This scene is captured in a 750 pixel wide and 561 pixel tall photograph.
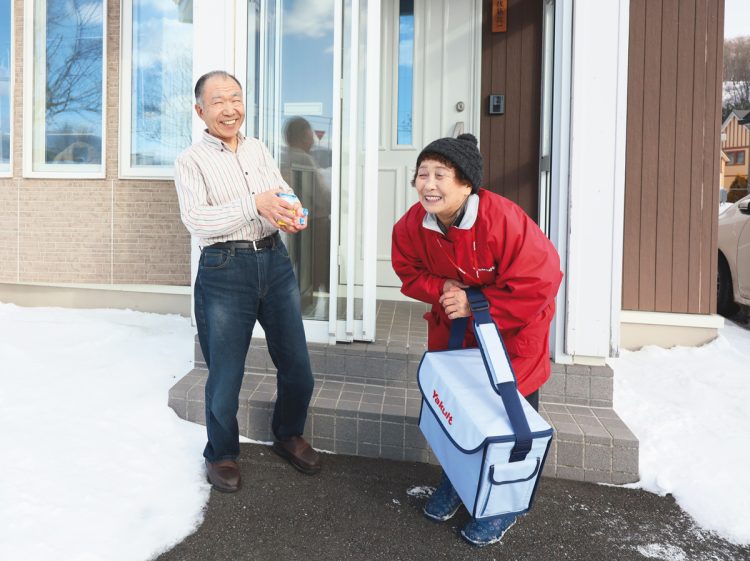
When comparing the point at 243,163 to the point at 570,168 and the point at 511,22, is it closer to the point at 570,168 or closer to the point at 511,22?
the point at 570,168

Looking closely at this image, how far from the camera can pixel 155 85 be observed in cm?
492

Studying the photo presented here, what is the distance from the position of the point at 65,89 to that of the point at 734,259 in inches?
250

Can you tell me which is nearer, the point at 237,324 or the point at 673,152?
the point at 237,324

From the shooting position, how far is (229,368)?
85.0 inches

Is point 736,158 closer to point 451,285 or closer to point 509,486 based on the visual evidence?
point 451,285

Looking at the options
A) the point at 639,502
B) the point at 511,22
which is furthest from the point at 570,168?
the point at 511,22

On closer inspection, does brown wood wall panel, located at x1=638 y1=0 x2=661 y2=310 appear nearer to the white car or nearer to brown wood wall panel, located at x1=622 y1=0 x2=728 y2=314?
brown wood wall panel, located at x1=622 y1=0 x2=728 y2=314

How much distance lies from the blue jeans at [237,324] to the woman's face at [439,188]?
2.38 ft

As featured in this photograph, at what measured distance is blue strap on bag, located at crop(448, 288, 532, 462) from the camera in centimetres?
160

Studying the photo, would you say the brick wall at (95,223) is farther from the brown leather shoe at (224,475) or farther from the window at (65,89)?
the brown leather shoe at (224,475)

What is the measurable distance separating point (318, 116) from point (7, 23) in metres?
3.88

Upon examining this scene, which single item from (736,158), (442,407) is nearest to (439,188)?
(442,407)

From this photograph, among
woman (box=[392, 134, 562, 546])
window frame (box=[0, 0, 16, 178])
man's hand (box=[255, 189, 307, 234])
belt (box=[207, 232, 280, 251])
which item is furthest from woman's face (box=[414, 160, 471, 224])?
window frame (box=[0, 0, 16, 178])

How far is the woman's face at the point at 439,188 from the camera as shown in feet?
5.80
